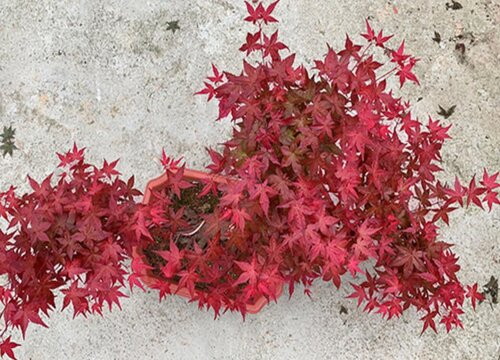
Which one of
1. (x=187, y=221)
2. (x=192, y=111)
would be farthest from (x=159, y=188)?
(x=192, y=111)

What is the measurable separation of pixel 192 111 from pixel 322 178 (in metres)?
1.13

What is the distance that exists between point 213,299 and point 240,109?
0.63 metres

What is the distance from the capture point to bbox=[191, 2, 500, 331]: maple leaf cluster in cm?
150

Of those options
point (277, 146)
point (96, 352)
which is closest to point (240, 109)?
point (277, 146)

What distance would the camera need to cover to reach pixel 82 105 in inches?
101

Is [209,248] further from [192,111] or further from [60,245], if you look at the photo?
[192,111]

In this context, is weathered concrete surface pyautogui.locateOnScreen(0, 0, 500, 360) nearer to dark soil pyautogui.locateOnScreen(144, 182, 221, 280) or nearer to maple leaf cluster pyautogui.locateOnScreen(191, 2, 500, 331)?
dark soil pyautogui.locateOnScreen(144, 182, 221, 280)

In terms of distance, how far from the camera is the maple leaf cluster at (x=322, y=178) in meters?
1.50

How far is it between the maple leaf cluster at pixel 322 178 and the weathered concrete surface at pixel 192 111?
2.33 ft

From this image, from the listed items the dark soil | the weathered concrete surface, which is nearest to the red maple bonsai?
the dark soil

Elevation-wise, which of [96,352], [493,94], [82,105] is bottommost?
[96,352]

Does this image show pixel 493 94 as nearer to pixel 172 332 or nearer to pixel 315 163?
pixel 315 163

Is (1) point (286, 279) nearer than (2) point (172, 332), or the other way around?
(1) point (286, 279)

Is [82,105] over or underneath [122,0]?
underneath
